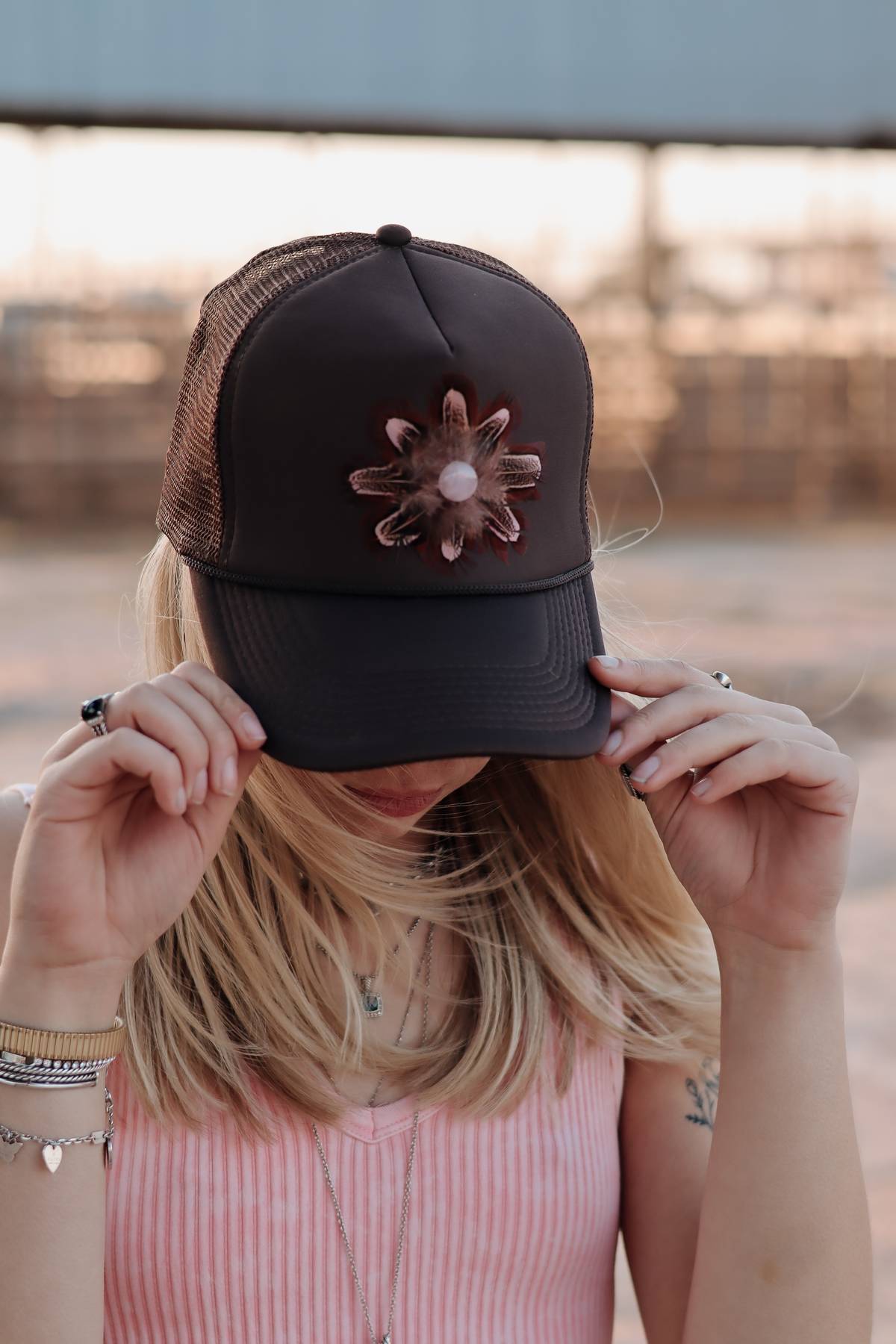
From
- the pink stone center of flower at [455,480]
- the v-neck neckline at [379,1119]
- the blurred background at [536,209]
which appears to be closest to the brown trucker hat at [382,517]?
the pink stone center of flower at [455,480]

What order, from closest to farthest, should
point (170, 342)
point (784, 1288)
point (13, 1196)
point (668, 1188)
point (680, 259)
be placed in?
1. point (13, 1196)
2. point (784, 1288)
3. point (668, 1188)
4. point (170, 342)
5. point (680, 259)

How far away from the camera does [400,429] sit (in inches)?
36.2

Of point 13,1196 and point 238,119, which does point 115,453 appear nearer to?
point 238,119

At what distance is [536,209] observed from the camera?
12445 mm

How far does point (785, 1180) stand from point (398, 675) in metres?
0.50

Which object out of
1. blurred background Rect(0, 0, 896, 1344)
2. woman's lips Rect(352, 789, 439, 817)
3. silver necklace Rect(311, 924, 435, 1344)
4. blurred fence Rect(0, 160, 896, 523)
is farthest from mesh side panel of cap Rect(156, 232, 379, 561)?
blurred fence Rect(0, 160, 896, 523)

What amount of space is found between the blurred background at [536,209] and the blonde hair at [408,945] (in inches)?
342

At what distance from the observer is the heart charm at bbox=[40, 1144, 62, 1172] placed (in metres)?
0.92

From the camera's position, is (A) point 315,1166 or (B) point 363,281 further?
(A) point 315,1166

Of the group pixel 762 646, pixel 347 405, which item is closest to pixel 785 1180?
pixel 347 405

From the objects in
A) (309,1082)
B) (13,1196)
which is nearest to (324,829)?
(309,1082)

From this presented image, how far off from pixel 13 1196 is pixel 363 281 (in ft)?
2.11

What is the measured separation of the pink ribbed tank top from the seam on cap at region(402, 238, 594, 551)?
461mm

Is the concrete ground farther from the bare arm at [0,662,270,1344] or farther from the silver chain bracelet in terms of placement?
the silver chain bracelet
